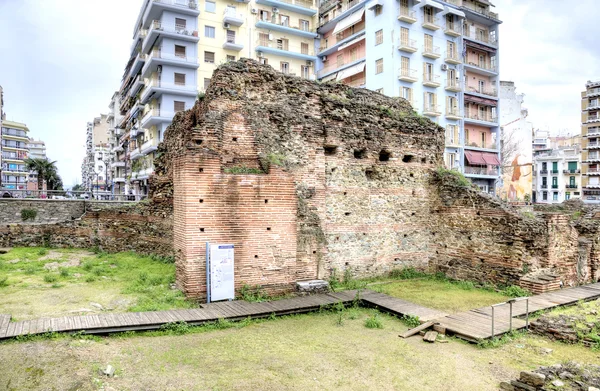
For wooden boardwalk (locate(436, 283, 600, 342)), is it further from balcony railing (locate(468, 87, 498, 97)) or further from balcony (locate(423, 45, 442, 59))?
balcony railing (locate(468, 87, 498, 97))

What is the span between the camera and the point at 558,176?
63344 mm

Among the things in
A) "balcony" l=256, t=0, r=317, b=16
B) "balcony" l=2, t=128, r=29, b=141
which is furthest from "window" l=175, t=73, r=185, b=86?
"balcony" l=2, t=128, r=29, b=141

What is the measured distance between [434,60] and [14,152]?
276 ft

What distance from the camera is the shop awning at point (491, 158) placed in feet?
119

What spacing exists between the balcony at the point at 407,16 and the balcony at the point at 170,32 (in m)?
16.2

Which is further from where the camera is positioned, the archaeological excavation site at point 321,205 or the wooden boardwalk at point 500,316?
the archaeological excavation site at point 321,205

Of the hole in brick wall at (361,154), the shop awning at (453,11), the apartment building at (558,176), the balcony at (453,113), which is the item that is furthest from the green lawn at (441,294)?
the apartment building at (558,176)

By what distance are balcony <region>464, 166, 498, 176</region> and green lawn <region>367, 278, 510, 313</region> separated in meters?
25.0

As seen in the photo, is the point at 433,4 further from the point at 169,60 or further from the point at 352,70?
the point at 169,60

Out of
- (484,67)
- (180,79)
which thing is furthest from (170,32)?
(484,67)

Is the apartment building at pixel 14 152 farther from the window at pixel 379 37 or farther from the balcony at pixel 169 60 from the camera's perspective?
the window at pixel 379 37

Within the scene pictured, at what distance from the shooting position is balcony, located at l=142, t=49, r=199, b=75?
103 ft

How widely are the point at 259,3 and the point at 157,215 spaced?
28.5 m

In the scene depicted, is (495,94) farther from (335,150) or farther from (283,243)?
(283,243)
